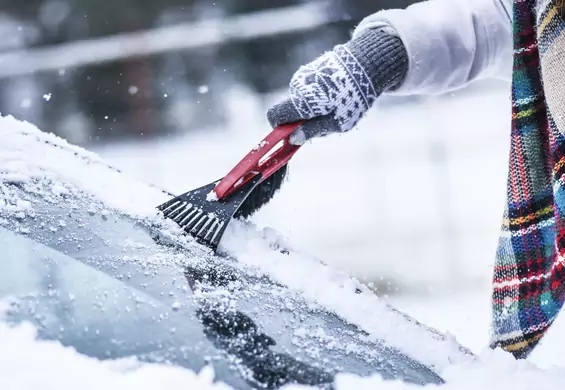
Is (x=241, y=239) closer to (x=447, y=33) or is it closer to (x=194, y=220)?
(x=194, y=220)

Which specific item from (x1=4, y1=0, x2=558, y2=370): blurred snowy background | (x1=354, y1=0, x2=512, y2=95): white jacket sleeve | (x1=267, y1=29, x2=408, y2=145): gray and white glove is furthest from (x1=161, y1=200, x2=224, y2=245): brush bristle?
(x1=4, y1=0, x2=558, y2=370): blurred snowy background

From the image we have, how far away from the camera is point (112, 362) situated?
696mm

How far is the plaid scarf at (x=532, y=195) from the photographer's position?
3.61 ft

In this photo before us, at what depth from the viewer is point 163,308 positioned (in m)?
0.80

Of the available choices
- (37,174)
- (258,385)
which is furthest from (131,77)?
(258,385)

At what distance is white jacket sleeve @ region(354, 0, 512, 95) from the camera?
1.53 m

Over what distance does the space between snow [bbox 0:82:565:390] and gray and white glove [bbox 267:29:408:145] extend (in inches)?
8.0

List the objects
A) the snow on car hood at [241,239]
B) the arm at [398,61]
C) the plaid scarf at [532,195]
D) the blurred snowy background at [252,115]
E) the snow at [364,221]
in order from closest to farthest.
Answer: the snow at [364,221]
the snow on car hood at [241,239]
the plaid scarf at [532,195]
the arm at [398,61]
the blurred snowy background at [252,115]

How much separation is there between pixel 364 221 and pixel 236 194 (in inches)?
193

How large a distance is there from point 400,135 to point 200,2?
2.85 m

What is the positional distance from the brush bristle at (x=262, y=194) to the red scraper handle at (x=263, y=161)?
34 mm

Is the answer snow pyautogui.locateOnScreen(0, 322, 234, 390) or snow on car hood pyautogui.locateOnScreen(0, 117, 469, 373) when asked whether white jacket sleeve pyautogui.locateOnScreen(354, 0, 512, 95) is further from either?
snow pyautogui.locateOnScreen(0, 322, 234, 390)

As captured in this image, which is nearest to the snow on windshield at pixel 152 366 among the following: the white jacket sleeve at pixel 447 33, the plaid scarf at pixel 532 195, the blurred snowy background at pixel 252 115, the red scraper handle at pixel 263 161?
the red scraper handle at pixel 263 161

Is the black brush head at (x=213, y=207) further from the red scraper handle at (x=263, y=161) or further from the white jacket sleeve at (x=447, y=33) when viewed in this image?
the white jacket sleeve at (x=447, y=33)
